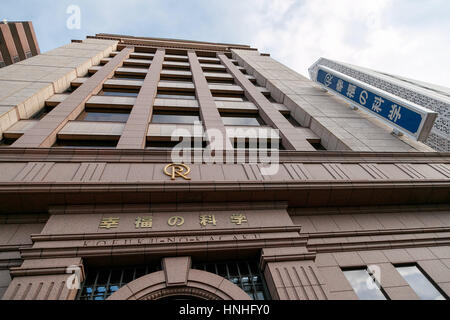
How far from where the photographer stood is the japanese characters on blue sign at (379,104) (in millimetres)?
10875

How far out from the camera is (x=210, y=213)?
703cm

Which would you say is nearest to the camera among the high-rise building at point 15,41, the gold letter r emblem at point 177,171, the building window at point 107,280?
the building window at point 107,280

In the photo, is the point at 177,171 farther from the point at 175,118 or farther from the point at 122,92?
the point at 122,92

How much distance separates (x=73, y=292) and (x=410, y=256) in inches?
356

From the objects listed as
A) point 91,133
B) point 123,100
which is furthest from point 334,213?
point 123,100

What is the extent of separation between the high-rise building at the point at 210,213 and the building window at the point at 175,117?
1.27 m

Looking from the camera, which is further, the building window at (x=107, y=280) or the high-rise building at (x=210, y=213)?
the high-rise building at (x=210, y=213)

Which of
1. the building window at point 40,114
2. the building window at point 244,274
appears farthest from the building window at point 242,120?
the building window at point 40,114

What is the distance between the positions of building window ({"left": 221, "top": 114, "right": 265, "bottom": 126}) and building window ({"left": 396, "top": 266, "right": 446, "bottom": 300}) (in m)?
9.41

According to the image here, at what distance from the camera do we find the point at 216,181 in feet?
23.2

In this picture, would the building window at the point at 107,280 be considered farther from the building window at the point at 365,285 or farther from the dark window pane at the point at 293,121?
the dark window pane at the point at 293,121

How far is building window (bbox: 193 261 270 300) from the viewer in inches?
233

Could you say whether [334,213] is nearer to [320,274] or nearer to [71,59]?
[320,274]

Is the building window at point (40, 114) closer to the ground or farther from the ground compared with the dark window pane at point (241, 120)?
farther from the ground
